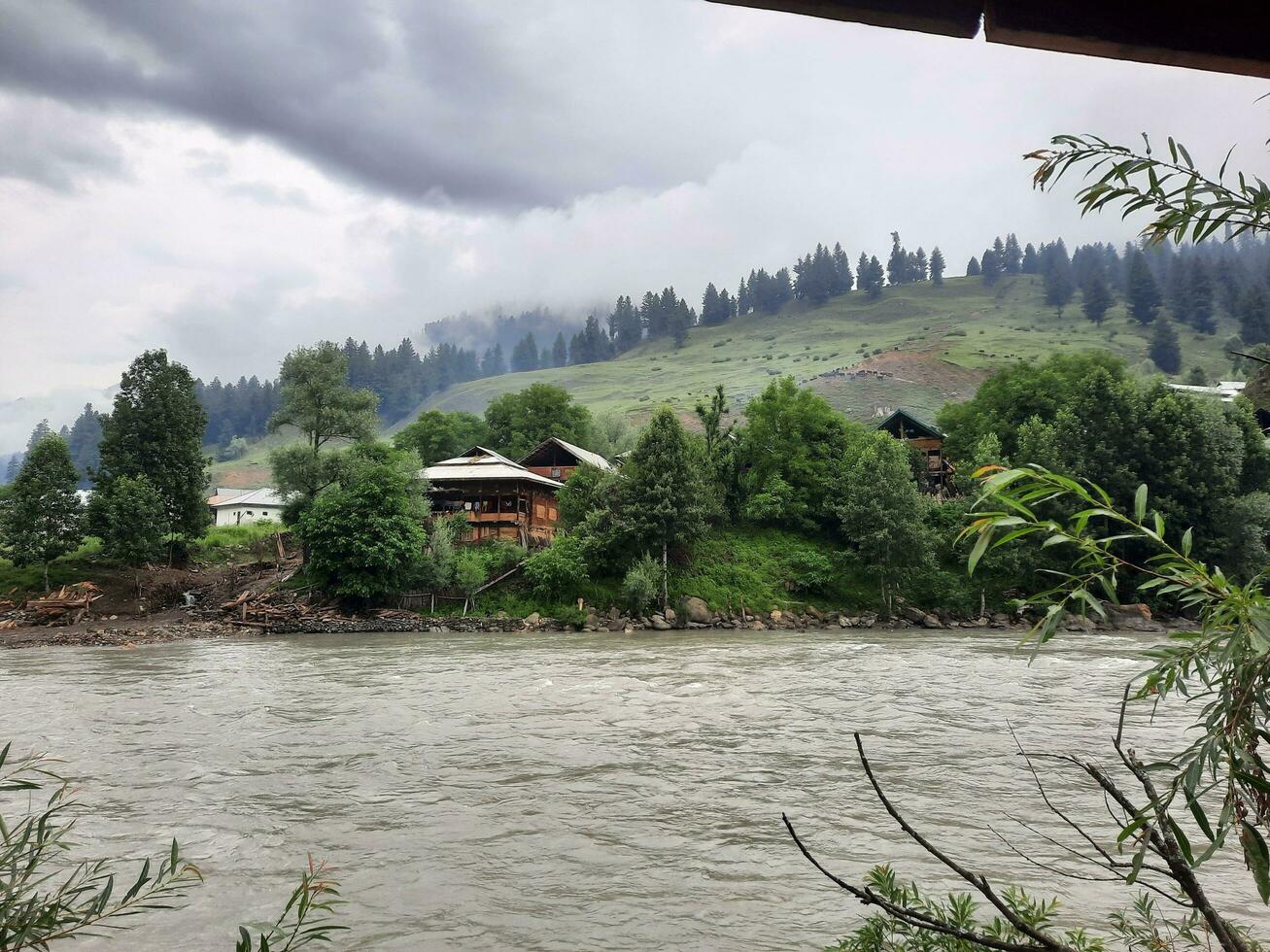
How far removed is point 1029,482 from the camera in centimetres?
159

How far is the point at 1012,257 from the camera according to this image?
642 feet

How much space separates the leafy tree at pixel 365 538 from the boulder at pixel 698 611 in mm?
12789

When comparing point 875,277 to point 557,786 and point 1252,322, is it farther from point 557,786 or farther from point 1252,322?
point 557,786

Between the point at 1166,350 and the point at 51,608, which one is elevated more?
the point at 1166,350

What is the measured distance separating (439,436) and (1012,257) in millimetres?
179401

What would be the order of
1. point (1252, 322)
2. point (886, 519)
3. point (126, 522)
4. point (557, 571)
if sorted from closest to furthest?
point (126, 522)
point (557, 571)
point (886, 519)
point (1252, 322)

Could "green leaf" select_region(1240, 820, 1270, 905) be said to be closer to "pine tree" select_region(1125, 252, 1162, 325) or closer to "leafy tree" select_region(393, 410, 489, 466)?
"leafy tree" select_region(393, 410, 489, 466)

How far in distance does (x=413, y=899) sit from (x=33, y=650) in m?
27.9

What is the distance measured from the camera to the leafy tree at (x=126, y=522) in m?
36.4

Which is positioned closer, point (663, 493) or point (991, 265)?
point (663, 493)

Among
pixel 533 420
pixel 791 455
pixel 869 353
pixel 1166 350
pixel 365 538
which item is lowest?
pixel 365 538

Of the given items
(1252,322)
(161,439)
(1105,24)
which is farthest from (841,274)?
(1105,24)

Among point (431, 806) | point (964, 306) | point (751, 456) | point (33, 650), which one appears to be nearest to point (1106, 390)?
point (751, 456)

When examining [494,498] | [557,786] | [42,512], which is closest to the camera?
[557,786]
